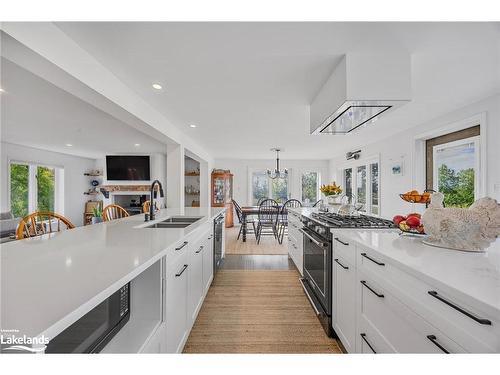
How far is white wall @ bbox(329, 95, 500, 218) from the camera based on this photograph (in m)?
2.40

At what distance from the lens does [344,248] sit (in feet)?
5.14

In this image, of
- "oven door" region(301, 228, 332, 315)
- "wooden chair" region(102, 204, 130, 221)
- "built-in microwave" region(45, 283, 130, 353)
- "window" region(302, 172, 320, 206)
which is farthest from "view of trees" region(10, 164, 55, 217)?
"window" region(302, 172, 320, 206)

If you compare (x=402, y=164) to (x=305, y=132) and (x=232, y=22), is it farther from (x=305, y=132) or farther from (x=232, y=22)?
(x=232, y=22)

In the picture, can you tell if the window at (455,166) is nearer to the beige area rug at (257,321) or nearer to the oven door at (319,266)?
the oven door at (319,266)

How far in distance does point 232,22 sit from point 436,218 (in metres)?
1.57

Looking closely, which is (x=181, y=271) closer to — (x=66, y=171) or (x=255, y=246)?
(x=255, y=246)

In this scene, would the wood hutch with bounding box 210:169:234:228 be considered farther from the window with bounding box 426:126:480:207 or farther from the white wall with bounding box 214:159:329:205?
the window with bounding box 426:126:480:207

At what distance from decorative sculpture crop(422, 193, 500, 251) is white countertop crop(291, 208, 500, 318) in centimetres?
5

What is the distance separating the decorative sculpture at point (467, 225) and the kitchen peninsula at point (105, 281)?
146cm

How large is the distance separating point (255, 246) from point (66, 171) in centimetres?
608

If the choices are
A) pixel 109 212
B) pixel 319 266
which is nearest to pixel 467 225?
pixel 319 266

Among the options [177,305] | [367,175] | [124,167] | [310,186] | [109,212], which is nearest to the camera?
[177,305]

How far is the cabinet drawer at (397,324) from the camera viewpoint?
2.70 ft
